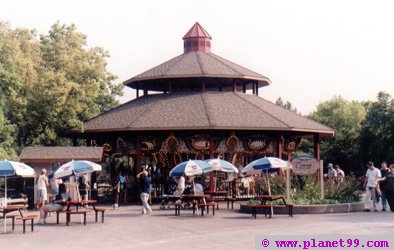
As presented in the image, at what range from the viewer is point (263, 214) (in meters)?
22.0

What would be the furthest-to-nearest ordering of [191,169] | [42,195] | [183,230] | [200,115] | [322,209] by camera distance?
1. [200,115]
2. [42,195]
3. [191,169]
4. [322,209]
5. [183,230]

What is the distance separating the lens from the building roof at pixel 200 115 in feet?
98.0

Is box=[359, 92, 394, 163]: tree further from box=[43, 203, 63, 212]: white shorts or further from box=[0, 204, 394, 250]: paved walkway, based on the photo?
box=[43, 203, 63, 212]: white shorts

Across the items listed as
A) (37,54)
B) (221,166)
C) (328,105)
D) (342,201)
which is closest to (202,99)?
(221,166)

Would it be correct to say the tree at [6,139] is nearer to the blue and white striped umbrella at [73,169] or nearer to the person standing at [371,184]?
the blue and white striped umbrella at [73,169]

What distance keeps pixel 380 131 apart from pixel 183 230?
31.7 m

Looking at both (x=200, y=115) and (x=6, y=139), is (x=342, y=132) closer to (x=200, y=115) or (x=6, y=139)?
(x=200, y=115)

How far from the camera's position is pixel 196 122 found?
29.9 m

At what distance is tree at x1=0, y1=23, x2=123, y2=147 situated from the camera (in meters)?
34.5

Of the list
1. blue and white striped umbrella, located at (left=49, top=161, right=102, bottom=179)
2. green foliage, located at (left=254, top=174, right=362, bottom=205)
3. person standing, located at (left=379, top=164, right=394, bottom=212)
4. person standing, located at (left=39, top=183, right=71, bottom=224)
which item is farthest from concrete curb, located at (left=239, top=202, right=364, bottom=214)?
person standing, located at (left=39, top=183, right=71, bottom=224)

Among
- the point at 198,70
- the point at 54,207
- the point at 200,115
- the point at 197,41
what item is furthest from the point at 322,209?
the point at 197,41

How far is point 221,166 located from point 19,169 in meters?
7.87

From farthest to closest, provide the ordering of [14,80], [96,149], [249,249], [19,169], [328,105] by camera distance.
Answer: [328,105]
[14,80]
[96,149]
[19,169]
[249,249]

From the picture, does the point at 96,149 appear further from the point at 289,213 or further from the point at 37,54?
the point at 37,54
